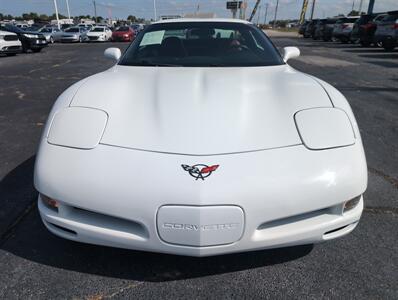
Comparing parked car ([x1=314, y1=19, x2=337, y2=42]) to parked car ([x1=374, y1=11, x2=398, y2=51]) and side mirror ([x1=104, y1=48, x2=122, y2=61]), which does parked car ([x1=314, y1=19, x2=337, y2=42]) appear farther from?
side mirror ([x1=104, y1=48, x2=122, y2=61])

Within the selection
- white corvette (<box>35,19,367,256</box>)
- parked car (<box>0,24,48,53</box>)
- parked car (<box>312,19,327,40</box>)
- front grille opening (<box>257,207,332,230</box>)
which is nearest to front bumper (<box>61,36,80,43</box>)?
parked car (<box>0,24,48,53</box>)

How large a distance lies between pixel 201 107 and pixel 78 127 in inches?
27.1

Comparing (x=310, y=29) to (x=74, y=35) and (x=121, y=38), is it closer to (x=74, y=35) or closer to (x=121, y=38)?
(x=121, y=38)

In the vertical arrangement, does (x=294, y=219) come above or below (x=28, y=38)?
above

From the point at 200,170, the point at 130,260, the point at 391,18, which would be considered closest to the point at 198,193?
the point at 200,170

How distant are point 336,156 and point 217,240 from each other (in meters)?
0.73

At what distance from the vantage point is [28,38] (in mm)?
15695

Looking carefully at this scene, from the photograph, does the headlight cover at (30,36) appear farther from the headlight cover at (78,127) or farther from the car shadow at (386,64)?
the headlight cover at (78,127)

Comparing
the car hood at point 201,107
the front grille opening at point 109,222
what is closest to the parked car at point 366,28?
the car hood at point 201,107

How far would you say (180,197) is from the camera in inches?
57.2

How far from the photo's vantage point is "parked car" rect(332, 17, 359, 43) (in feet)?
65.9

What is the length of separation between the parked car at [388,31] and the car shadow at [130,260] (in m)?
14.1

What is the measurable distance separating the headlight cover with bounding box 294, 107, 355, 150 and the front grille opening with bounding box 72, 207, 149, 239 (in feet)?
3.06

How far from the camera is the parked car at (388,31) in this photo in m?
13.0
